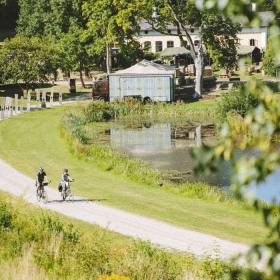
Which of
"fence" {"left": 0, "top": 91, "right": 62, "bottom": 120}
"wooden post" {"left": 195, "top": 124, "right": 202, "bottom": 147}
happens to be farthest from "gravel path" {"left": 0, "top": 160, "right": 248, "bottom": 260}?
"fence" {"left": 0, "top": 91, "right": 62, "bottom": 120}

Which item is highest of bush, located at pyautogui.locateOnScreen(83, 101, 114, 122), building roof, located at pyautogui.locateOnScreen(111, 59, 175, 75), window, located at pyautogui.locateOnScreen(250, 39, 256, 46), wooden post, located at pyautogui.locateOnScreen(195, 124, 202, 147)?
window, located at pyautogui.locateOnScreen(250, 39, 256, 46)

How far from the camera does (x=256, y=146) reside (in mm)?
4570

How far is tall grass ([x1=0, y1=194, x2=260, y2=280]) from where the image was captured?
1352 centimetres

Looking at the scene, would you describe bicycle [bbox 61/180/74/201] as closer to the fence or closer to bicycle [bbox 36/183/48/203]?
bicycle [bbox 36/183/48/203]

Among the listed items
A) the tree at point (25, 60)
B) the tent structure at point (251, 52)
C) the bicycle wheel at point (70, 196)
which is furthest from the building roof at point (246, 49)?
the bicycle wheel at point (70, 196)

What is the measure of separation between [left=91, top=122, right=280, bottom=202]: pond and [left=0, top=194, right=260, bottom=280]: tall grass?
12.3 metres

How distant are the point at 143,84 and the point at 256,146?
5980cm

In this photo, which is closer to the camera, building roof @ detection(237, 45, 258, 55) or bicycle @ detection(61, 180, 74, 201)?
bicycle @ detection(61, 180, 74, 201)

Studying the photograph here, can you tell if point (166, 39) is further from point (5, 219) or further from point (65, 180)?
point (5, 219)

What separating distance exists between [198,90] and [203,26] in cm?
632

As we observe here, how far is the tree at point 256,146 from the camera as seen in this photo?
417 cm

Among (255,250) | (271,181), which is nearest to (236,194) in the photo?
(255,250)

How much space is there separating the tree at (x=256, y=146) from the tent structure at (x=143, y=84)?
2309 inches

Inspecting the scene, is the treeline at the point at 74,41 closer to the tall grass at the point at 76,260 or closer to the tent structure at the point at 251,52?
the tent structure at the point at 251,52
